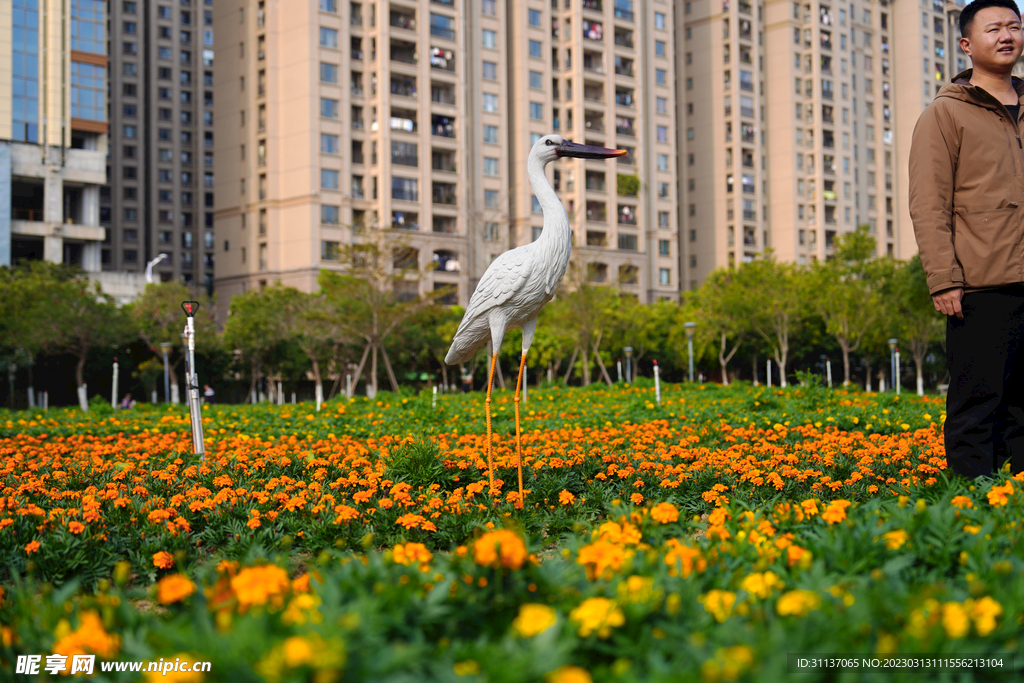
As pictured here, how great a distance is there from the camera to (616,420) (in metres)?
11.8

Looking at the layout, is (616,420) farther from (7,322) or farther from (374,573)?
(7,322)

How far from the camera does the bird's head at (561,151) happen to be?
6371 millimetres

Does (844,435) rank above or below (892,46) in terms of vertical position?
below

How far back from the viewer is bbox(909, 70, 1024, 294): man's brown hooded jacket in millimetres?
4797

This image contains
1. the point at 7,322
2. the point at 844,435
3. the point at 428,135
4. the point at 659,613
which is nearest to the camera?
the point at 659,613

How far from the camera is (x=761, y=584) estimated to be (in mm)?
2822

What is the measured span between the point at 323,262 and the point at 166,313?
11796mm

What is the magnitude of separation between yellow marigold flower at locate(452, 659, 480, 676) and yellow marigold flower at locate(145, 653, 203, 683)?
2.13 ft

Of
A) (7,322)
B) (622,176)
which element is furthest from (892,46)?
(7,322)

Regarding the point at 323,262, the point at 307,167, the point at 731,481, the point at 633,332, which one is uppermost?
the point at 307,167

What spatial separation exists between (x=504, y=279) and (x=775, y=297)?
133 feet

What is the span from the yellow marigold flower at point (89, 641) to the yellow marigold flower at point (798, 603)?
203 cm

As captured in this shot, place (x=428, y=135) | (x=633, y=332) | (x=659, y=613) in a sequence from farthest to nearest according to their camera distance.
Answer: (x=428, y=135) < (x=633, y=332) < (x=659, y=613)

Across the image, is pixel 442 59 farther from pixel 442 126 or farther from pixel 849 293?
pixel 849 293
